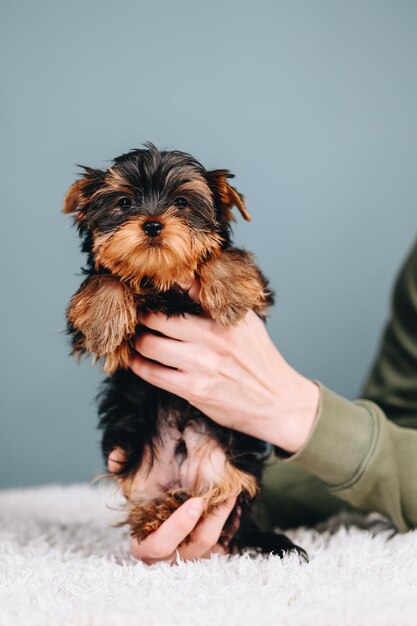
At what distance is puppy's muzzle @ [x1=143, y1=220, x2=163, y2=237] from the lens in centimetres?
142

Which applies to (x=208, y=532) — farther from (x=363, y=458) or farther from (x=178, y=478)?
(x=363, y=458)

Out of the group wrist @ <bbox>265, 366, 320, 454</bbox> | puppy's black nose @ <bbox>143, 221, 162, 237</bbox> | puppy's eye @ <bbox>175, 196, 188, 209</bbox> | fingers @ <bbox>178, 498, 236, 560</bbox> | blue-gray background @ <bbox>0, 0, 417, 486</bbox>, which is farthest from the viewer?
blue-gray background @ <bbox>0, 0, 417, 486</bbox>

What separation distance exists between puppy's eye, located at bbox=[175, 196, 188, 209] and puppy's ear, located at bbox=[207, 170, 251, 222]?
0.11 m

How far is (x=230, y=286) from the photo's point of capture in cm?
161

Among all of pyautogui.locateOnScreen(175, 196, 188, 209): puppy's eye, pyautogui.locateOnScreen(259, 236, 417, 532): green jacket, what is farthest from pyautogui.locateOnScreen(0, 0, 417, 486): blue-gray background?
pyautogui.locateOnScreen(175, 196, 188, 209): puppy's eye

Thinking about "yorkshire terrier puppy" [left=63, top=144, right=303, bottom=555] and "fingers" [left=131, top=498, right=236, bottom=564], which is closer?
"yorkshire terrier puppy" [left=63, top=144, right=303, bottom=555]

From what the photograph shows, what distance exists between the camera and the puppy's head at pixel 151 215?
1.44 m

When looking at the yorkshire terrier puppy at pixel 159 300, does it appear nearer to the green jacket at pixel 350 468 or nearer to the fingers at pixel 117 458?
the fingers at pixel 117 458

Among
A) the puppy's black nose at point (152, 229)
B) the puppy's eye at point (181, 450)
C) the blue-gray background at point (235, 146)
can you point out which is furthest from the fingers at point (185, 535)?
the blue-gray background at point (235, 146)

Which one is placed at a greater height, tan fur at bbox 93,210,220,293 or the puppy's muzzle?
the puppy's muzzle

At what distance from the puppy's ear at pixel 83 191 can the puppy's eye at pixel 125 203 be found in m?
0.08

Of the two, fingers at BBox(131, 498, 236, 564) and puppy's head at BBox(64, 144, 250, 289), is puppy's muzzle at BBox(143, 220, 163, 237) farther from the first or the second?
fingers at BBox(131, 498, 236, 564)

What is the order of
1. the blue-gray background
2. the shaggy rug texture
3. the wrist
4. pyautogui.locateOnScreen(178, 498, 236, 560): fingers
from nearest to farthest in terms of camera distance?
1. the shaggy rug texture
2. pyautogui.locateOnScreen(178, 498, 236, 560): fingers
3. the wrist
4. the blue-gray background

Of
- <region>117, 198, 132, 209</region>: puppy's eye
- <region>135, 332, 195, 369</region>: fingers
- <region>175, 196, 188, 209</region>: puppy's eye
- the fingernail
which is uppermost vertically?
<region>175, 196, 188, 209</region>: puppy's eye
